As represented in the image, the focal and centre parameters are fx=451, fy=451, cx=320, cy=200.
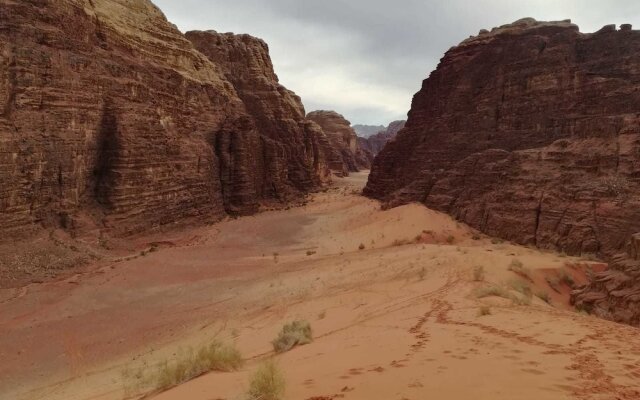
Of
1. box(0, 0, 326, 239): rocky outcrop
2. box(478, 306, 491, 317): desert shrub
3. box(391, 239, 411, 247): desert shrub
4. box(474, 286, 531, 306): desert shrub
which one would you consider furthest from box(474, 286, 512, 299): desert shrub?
box(0, 0, 326, 239): rocky outcrop

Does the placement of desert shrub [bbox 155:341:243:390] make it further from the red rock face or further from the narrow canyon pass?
the red rock face

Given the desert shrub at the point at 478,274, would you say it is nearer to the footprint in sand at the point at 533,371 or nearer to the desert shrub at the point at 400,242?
the footprint in sand at the point at 533,371

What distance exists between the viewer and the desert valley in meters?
6.79

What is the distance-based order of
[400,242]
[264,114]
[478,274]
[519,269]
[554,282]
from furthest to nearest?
[264,114] → [400,242] → [519,269] → [554,282] → [478,274]

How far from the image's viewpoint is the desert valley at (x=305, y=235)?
6785mm

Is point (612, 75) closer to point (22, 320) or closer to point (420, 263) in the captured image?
point (420, 263)

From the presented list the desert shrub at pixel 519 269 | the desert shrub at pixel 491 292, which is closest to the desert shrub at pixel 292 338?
the desert shrub at pixel 491 292

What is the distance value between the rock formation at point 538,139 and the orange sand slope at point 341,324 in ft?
5.77

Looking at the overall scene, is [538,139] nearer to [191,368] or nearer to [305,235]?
[305,235]

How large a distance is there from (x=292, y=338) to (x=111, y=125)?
17.3m

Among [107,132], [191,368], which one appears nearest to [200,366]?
[191,368]

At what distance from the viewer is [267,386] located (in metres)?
4.89

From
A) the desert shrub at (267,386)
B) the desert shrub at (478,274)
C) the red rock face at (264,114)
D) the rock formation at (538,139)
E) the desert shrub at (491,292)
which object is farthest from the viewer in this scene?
the red rock face at (264,114)

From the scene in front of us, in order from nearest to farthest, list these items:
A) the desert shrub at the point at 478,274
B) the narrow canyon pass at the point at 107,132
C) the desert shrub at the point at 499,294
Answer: the desert shrub at the point at 499,294 → the desert shrub at the point at 478,274 → the narrow canyon pass at the point at 107,132
